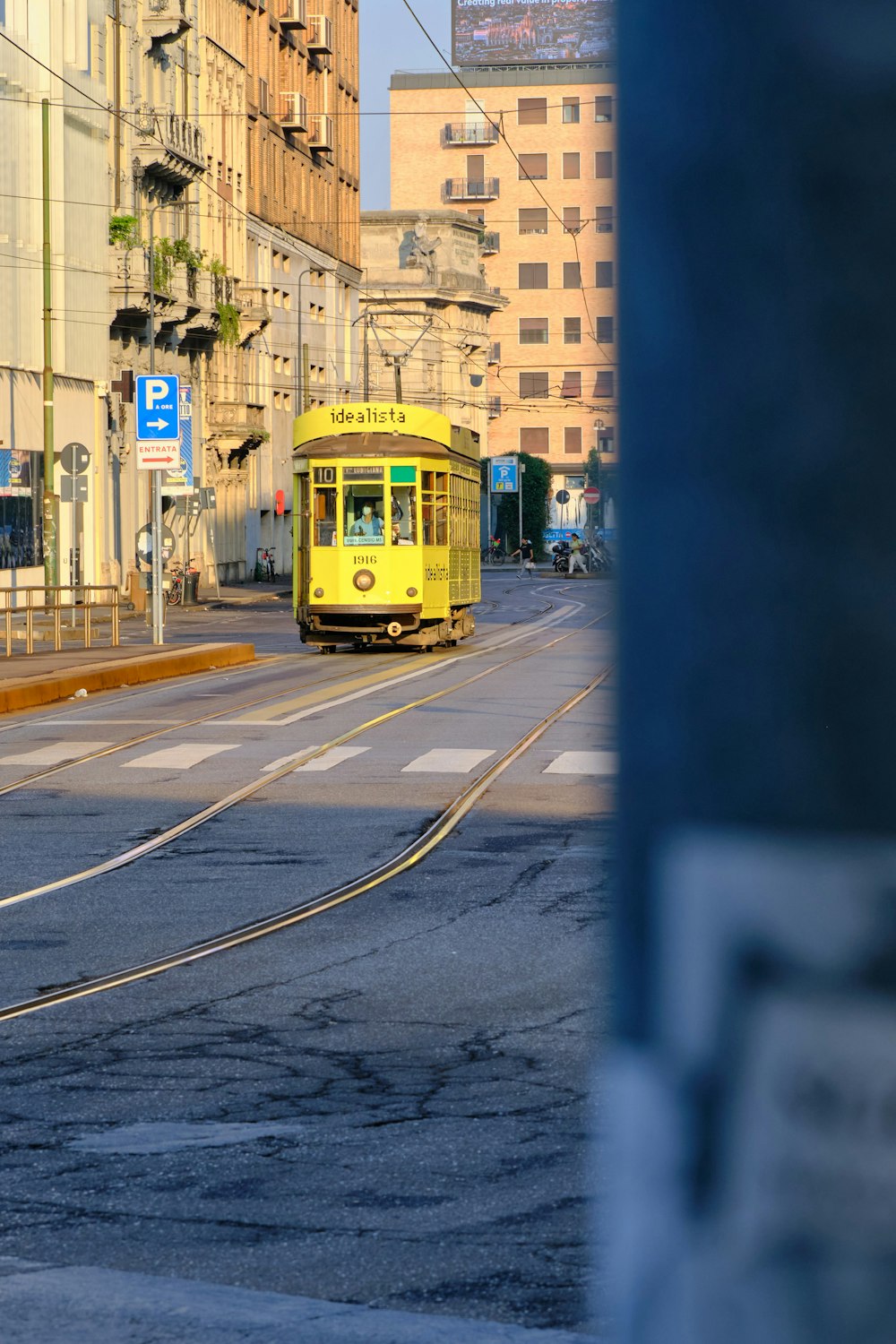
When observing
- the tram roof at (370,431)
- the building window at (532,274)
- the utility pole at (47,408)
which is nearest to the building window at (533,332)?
the building window at (532,274)

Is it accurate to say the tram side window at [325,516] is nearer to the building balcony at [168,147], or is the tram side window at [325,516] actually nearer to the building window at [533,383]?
the building balcony at [168,147]

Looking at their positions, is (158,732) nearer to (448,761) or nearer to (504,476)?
(448,761)

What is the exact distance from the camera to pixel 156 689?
22.8 meters

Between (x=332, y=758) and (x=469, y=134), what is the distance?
10626 centimetres

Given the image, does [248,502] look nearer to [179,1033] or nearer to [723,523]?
[179,1033]

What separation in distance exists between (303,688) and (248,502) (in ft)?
146

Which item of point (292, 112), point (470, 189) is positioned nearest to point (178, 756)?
point (292, 112)

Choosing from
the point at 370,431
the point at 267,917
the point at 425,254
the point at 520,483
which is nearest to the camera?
the point at 267,917

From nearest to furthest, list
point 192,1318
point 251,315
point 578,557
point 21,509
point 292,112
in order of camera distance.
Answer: point 192,1318
point 578,557
point 21,509
point 251,315
point 292,112

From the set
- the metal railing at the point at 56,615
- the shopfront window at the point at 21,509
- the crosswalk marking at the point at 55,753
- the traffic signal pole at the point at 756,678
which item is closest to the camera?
the traffic signal pole at the point at 756,678

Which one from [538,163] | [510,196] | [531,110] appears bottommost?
[510,196]

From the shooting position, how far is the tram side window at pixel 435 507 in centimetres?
2888

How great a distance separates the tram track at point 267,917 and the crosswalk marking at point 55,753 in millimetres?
1757

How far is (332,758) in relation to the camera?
605 inches
